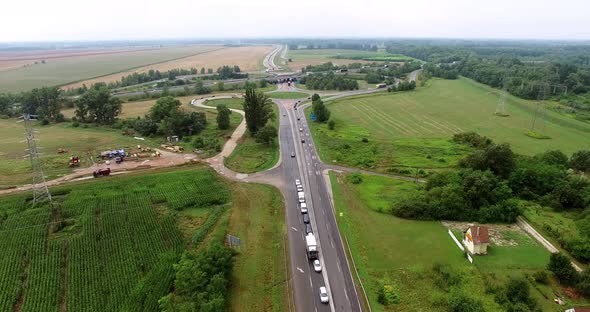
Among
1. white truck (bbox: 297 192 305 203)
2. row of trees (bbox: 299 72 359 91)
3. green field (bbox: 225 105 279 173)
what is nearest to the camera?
white truck (bbox: 297 192 305 203)

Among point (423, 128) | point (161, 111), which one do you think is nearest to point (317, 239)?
point (423, 128)

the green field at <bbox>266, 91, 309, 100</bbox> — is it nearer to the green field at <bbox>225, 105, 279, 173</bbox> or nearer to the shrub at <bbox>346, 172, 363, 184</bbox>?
the green field at <bbox>225, 105, 279, 173</bbox>

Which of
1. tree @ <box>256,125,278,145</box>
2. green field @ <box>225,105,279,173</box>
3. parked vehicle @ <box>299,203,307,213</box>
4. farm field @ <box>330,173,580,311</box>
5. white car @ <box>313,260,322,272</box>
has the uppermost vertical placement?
tree @ <box>256,125,278,145</box>

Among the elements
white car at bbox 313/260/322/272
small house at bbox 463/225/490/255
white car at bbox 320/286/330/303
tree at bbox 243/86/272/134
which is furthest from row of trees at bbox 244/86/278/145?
white car at bbox 320/286/330/303

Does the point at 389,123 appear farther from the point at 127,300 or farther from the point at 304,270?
the point at 127,300

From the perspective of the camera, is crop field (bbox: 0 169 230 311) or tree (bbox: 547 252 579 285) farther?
tree (bbox: 547 252 579 285)

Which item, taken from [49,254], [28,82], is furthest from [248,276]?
[28,82]

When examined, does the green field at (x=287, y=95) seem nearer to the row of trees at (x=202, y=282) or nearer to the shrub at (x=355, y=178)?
the shrub at (x=355, y=178)
